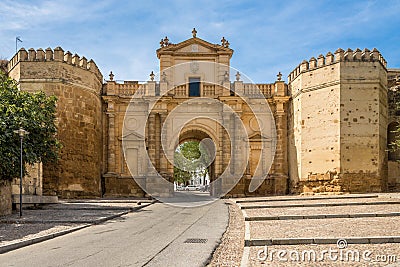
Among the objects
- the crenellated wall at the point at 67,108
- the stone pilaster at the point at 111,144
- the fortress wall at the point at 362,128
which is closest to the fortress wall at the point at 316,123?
the fortress wall at the point at 362,128

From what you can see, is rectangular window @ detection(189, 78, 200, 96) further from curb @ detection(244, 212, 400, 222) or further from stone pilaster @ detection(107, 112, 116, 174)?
curb @ detection(244, 212, 400, 222)

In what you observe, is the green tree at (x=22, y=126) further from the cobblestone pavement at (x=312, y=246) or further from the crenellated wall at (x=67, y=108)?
the cobblestone pavement at (x=312, y=246)

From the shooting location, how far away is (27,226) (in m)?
11.8

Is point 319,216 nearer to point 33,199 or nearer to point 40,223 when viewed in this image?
point 40,223

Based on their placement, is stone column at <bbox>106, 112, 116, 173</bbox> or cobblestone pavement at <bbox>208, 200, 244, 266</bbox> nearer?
cobblestone pavement at <bbox>208, 200, 244, 266</bbox>

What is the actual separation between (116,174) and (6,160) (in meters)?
12.8

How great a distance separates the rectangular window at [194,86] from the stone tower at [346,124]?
6835 mm

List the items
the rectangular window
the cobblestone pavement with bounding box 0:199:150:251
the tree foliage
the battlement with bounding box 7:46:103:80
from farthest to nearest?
the tree foliage → the rectangular window → the battlement with bounding box 7:46:103:80 → the cobblestone pavement with bounding box 0:199:150:251

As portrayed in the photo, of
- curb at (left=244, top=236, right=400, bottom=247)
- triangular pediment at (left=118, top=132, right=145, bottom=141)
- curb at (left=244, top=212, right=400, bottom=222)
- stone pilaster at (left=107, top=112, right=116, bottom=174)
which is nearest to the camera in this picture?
curb at (left=244, top=236, right=400, bottom=247)

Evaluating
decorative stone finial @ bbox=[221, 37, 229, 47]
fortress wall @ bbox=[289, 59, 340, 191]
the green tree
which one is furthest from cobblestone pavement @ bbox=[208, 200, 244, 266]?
decorative stone finial @ bbox=[221, 37, 229, 47]

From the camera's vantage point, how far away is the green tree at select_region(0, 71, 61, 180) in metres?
14.1

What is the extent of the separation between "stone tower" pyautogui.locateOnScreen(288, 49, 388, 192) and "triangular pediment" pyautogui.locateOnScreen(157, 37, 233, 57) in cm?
580

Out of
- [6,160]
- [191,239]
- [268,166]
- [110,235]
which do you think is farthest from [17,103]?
[268,166]

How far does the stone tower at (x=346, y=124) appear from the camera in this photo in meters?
22.5
